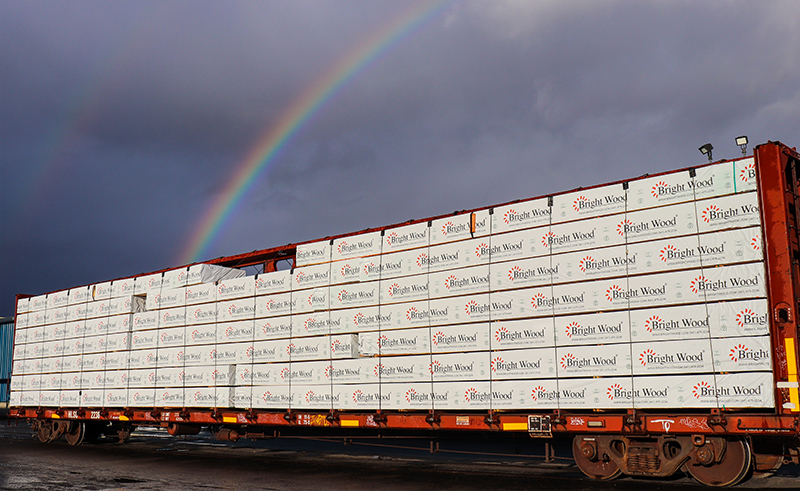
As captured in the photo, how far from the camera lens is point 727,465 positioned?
912cm

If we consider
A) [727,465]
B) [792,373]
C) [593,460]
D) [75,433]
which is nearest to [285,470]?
[593,460]

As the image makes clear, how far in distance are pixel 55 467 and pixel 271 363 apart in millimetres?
5316

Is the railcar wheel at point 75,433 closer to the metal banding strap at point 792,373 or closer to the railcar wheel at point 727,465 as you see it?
the railcar wheel at point 727,465

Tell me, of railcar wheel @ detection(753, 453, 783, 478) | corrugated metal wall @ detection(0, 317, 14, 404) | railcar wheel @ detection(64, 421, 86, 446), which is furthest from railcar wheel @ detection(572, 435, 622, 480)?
corrugated metal wall @ detection(0, 317, 14, 404)

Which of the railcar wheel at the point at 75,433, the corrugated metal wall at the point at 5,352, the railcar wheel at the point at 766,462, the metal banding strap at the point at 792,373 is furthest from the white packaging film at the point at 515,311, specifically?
the corrugated metal wall at the point at 5,352

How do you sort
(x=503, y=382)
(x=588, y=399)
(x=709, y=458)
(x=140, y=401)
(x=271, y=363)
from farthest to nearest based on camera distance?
(x=140, y=401), (x=271, y=363), (x=503, y=382), (x=588, y=399), (x=709, y=458)

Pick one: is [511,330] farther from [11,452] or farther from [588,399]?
[11,452]

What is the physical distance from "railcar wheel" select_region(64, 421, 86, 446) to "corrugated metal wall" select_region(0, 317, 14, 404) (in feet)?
69.8

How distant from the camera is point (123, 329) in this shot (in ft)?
56.4

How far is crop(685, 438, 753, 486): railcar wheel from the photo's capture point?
29.5 ft

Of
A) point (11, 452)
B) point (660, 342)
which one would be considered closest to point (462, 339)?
point (660, 342)

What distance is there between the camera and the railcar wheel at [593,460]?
399 inches

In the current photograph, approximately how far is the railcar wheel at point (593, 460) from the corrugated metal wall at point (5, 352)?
36882mm

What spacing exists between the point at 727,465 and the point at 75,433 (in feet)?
59.3
